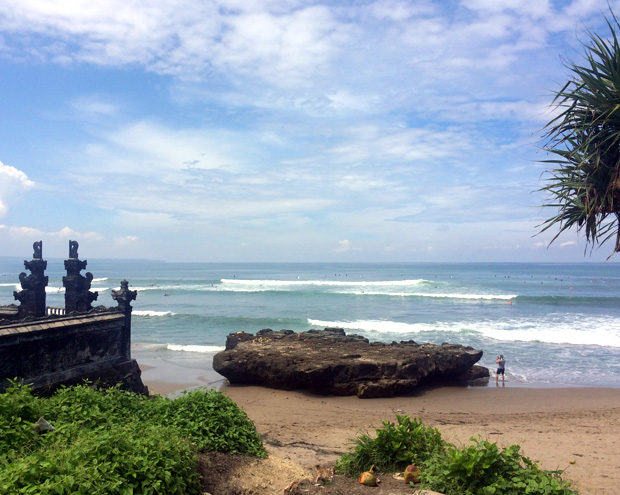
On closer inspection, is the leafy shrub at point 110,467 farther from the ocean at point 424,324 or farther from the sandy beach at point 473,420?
the ocean at point 424,324

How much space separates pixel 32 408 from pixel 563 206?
6996 mm

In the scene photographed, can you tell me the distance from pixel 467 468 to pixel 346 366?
8.83 m

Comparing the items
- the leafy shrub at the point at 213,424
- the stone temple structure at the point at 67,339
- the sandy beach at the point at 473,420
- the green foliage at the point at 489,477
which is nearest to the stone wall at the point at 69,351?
the stone temple structure at the point at 67,339

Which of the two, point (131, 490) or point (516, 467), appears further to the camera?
point (516, 467)

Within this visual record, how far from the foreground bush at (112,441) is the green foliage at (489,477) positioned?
2.67 meters

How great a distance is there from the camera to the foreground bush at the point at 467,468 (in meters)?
4.61

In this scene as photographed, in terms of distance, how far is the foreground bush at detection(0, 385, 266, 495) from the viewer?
373 centimetres

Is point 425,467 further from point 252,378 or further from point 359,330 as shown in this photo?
point 359,330

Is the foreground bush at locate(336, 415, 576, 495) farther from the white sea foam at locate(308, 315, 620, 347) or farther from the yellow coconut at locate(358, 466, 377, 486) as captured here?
the white sea foam at locate(308, 315, 620, 347)

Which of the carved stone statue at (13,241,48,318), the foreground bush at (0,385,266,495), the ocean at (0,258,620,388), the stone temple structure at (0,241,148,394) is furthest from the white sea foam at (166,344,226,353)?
the foreground bush at (0,385,266,495)

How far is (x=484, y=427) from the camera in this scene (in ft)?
34.2

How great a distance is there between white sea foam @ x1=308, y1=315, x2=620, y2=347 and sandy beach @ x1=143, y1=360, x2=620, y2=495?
9.79 m

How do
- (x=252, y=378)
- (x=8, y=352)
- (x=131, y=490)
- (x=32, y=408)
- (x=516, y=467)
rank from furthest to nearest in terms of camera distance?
(x=252, y=378)
(x=8, y=352)
(x=32, y=408)
(x=516, y=467)
(x=131, y=490)

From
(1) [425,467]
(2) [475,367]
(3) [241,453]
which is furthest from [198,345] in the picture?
(1) [425,467]
